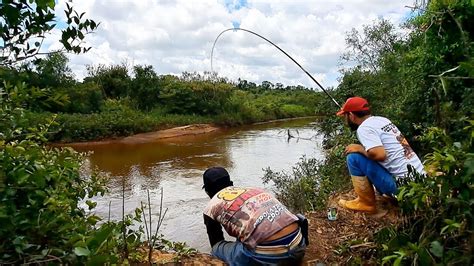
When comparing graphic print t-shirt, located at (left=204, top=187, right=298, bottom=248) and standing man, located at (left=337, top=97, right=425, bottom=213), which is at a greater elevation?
standing man, located at (left=337, top=97, right=425, bottom=213)

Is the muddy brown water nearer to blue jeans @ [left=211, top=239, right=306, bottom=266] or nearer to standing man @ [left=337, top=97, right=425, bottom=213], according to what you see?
blue jeans @ [left=211, top=239, right=306, bottom=266]

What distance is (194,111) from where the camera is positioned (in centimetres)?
2714

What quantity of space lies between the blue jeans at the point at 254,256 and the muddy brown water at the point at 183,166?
55.3 inches

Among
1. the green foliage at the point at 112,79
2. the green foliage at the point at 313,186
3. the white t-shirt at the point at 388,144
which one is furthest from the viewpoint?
the green foliage at the point at 112,79

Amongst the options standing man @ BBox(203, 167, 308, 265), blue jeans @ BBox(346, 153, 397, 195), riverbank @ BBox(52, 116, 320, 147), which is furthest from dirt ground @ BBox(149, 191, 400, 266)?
riverbank @ BBox(52, 116, 320, 147)

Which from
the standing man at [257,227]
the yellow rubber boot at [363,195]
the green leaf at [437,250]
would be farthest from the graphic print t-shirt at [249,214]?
the green leaf at [437,250]

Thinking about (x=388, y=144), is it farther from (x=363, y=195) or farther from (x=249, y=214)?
(x=249, y=214)

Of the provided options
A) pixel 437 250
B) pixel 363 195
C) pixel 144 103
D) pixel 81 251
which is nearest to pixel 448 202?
pixel 437 250

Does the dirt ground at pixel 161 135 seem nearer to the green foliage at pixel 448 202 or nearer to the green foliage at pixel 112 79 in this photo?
the green foliage at pixel 112 79

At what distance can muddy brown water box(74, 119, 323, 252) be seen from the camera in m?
7.88

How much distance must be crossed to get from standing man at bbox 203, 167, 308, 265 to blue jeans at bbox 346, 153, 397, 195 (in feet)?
3.09

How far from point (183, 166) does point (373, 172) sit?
994 cm

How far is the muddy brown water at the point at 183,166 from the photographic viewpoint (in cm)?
788

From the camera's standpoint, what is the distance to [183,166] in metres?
13.4
